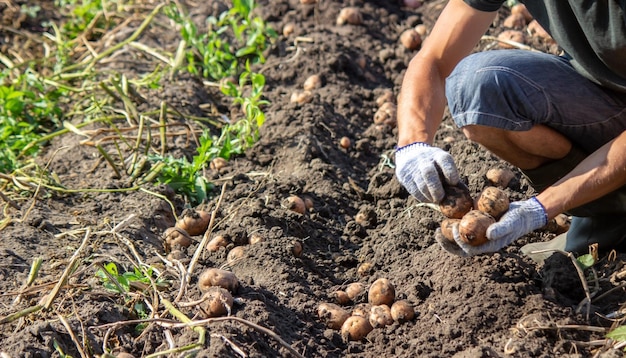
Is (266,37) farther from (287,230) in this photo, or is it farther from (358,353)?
(358,353)

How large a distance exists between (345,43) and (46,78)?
1424mm

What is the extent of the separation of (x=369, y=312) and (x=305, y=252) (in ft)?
1.48

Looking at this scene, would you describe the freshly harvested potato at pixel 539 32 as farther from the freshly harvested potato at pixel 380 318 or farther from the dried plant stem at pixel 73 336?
the dried plant stem at pixel 73 336

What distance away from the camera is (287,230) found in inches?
116

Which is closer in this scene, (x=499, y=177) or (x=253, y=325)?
(x=253, y=325)

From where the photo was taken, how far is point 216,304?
228 centimetres

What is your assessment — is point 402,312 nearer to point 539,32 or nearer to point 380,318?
point 380,318

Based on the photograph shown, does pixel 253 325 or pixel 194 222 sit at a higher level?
pixel 253 325

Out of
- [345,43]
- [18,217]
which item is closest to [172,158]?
[18,217]

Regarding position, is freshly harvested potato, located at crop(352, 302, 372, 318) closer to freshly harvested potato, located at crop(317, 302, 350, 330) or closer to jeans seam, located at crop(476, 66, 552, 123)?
freshly harvested potato, located at crop(317, 302, 350, 330)

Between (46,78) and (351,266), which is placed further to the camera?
(46,78)

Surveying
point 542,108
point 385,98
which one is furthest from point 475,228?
point 385,98

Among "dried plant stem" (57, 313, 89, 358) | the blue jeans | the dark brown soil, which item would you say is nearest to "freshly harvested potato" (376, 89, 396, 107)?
the dark brown soil

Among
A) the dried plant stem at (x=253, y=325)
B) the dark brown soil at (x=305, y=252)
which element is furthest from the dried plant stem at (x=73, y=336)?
the dried plant stem at (x=253, y=325)
